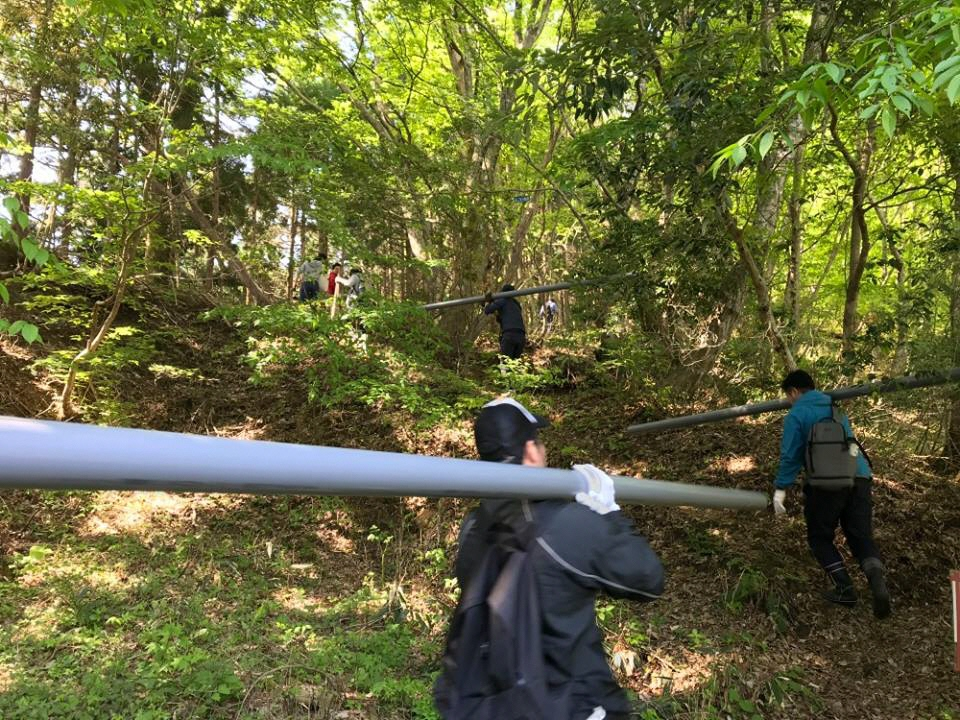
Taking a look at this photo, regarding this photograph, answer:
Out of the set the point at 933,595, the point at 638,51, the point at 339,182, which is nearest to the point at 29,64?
the point at 339,182

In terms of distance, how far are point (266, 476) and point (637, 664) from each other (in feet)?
15.5

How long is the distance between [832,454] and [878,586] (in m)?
1.12

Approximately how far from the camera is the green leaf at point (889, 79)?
2230 millimetres

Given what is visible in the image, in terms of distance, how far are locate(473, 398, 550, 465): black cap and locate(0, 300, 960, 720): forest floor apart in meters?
3.18

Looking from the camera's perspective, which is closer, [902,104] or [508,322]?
[902,104]

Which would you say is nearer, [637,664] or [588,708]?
[588,708]

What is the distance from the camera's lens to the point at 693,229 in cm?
568

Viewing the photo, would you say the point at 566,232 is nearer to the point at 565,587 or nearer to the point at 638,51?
the point at 638,51

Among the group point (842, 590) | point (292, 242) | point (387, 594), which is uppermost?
point (292, 242)

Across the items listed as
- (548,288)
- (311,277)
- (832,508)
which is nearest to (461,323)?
(548,288)

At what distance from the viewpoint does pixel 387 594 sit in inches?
254

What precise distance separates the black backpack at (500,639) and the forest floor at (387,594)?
2904 millimetres

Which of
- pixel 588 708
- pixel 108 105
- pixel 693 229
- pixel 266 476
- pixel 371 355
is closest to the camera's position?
pixel 266 476

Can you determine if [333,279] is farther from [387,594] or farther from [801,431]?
[801,431]
